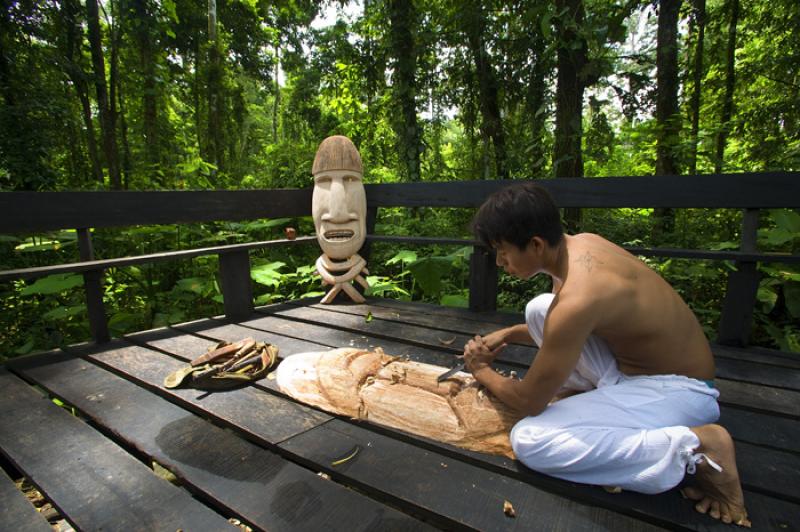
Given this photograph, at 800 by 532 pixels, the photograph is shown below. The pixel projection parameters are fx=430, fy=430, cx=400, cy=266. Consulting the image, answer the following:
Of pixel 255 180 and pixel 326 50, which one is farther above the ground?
pixel 326 50

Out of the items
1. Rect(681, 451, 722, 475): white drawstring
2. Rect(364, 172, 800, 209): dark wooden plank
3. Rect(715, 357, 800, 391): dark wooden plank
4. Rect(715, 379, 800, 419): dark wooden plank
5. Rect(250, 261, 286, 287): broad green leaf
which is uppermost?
Rect(364, 172, 800, 209): dark wooden plank

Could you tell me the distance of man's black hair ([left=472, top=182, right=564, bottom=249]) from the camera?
4.32 ft

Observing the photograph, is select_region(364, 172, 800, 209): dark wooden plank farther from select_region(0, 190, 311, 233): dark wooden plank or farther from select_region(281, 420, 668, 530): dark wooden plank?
select_region(281, 420, 668, 530): dark wooden plank

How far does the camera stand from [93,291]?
2449mm

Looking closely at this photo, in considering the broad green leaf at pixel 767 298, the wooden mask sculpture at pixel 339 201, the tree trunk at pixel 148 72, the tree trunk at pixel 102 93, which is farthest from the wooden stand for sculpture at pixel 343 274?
the tree trunk at pixel 102 93

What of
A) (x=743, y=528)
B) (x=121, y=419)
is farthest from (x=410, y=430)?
(x=121, y=419)

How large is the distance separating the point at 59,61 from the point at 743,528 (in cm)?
819

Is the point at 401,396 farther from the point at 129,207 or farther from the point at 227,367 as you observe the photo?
the point at 129,207

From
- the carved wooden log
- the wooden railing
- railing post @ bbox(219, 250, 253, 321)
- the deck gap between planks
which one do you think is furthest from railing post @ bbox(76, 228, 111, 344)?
the carved wooden log

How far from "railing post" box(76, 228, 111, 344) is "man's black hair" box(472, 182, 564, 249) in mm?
2241

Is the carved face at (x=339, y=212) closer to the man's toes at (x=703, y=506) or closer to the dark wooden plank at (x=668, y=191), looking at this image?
the dark wooden plank at (x=668, y=191)

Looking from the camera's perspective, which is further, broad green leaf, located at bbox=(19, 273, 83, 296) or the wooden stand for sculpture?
the wooden stand for sculpture

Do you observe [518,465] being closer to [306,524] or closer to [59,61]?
[306,524]

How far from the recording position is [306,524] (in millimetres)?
1106
